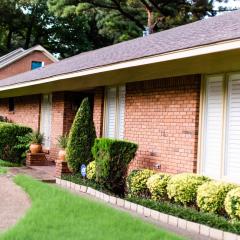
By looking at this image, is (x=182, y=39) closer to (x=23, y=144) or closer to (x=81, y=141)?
(x=81, y=141)

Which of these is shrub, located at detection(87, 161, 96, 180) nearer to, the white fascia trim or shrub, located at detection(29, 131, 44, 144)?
the white fascia trim

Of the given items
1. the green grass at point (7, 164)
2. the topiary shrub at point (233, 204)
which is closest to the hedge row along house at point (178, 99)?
the topiary shrub at point (233, 204)

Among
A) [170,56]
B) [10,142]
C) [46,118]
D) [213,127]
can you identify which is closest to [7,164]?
[10,142]

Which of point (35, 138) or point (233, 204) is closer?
point (233, 204)

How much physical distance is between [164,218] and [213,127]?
7.76 feet

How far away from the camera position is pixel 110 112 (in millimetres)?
14008

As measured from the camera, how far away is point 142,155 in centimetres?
1192

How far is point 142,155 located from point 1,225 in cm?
513

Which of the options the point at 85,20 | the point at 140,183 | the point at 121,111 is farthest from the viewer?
the point at 85,20

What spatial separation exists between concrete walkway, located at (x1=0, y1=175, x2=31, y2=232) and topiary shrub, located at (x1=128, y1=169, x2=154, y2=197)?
209 centimetres

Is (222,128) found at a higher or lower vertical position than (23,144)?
higher

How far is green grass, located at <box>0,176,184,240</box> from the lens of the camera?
654cm

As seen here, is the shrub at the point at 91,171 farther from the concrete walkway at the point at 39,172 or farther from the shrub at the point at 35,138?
the shrub at the point at 35,138

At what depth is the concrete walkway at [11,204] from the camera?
7700mm
